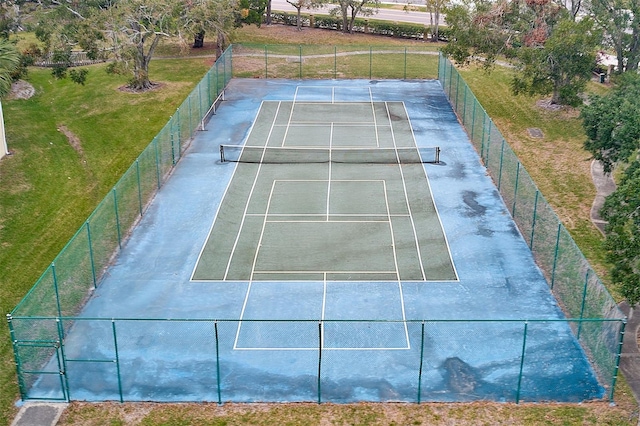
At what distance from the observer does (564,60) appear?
127ft

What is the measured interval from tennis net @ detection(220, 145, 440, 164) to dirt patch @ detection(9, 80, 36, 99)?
13.0 metres

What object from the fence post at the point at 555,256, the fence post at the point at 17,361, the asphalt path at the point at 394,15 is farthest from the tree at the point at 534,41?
the fence post at the point at 17,361

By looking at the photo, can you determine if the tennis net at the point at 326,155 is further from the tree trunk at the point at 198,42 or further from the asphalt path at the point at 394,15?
the asphalt path at the point at 394,15

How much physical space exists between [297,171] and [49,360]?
1571 centimetres

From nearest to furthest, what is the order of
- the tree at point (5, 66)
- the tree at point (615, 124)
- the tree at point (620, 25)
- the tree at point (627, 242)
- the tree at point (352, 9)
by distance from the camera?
the tree at point (627, 242) → the tree at point (615, 124) → the tree at point (5, 66) → the tree at point (620, 25) → the tree at point (352, 9)

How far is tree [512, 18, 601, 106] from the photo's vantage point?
125ft

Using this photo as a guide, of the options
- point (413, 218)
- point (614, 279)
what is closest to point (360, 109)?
point (413, 218)

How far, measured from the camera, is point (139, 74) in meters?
43.5

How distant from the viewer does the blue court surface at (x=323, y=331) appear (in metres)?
20.9

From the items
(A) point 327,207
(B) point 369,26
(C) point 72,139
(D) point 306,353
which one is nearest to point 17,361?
(D) point 306,353

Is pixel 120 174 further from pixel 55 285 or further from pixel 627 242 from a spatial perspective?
pixel 627 242

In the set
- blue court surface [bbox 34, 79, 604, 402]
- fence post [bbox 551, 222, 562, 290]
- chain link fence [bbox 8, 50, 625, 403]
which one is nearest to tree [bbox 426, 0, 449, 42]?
blue court surface [bbox 34, 79, 604, 402]

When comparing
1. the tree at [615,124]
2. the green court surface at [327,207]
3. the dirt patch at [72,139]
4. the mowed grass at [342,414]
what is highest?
the tree at [615,124]

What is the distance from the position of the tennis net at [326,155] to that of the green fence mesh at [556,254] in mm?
2782
